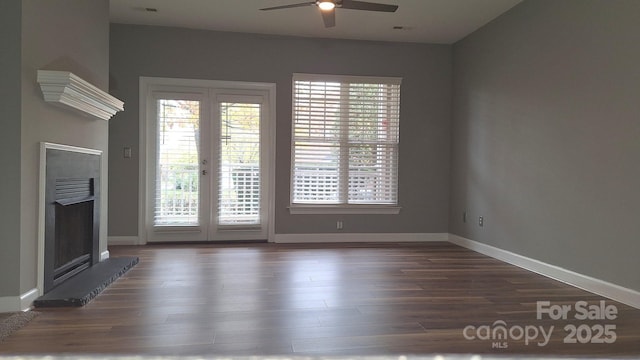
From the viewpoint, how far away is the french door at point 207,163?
17.2 ft

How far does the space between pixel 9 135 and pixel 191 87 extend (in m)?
2.83

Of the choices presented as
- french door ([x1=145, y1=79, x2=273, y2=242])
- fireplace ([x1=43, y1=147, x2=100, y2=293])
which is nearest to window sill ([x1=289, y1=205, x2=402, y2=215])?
french door ([x1=145, y1=79, x2=273, y2=242])

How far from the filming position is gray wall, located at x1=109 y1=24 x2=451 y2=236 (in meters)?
5.17

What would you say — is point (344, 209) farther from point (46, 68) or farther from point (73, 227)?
point (46, 68)

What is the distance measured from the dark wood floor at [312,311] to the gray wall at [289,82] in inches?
50.1

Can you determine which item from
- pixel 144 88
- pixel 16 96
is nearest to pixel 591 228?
pixel 16 96

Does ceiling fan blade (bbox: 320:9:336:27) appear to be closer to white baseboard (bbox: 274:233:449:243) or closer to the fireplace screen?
the fireplace screen

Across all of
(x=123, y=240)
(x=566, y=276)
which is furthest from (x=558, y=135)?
(x=123, y=240)

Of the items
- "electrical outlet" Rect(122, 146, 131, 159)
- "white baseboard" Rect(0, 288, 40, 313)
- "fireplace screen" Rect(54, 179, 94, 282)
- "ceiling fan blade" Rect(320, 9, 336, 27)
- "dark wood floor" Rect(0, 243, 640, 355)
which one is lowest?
"dark wood floor" Rect(0, 243, 640, 355)

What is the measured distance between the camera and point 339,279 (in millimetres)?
3598

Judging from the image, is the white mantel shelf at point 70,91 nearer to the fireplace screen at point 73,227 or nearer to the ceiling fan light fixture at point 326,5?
the fireplace screen at point 73,227

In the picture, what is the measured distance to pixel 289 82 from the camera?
5473 mm

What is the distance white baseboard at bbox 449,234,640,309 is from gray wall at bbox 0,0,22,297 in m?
4.38

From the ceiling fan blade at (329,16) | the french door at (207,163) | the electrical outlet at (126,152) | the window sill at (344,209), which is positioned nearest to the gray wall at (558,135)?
the window sill at (344,209)
